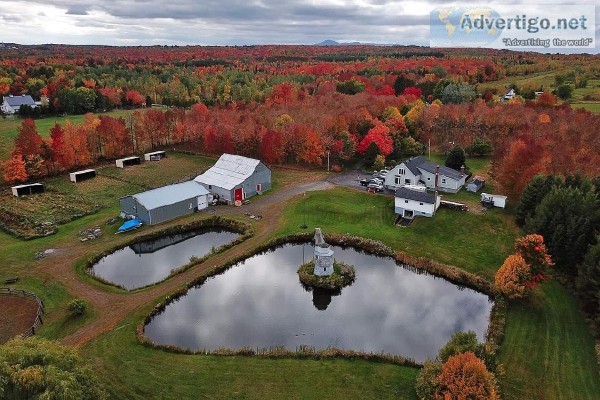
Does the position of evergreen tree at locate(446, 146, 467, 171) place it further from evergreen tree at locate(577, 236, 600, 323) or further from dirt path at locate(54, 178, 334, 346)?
evergreen tree at locate(577, 236, 600, 323)

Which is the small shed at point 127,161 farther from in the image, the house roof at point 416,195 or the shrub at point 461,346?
the shrub at point 461,346

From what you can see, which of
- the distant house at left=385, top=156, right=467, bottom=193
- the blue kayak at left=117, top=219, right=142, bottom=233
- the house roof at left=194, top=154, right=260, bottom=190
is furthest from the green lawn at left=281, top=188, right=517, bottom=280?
the blue kayak at left=117, top=219, right=142, bottom=233

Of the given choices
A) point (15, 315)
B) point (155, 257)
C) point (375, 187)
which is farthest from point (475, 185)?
point (15, 315)

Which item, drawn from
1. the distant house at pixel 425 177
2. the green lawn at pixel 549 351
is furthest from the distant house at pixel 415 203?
the green lawn at pixel 549 351

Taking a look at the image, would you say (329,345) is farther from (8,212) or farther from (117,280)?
(8,212)

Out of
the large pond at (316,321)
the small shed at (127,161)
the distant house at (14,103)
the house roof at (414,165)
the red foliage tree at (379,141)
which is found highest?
the distant house at (14,103)

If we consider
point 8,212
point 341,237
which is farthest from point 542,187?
point 8,212
